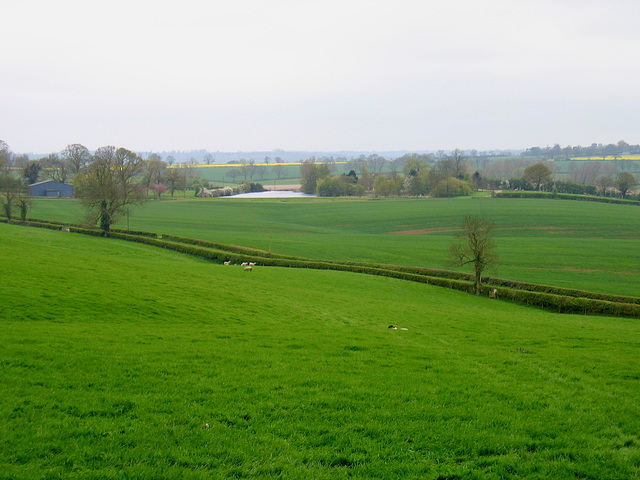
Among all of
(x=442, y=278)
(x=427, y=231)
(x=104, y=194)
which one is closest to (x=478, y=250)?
(x=442, y=278)

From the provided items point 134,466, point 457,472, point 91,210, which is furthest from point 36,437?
point 91,210

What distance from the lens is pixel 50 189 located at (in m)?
120

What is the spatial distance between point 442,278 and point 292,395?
1270 inches

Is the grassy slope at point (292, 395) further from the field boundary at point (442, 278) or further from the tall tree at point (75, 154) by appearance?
the tall tree at point (75, 154)

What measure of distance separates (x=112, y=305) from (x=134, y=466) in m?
13.3

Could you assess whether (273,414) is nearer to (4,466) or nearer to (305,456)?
(305,456)

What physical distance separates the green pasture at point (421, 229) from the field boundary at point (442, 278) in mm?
4973

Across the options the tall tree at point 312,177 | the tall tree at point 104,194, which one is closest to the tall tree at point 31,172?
the tall tree at point 104,194

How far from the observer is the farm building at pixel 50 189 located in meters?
118

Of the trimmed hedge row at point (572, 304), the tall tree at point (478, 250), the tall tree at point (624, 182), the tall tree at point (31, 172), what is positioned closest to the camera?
the trimmed hedge row at point (572, 304)

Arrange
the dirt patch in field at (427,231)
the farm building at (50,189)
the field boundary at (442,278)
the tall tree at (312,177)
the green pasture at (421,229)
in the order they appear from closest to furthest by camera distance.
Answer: the field boundary at (442,278)
the green pasture at (421,229)
the dirt patch in field at (427,231)
the farm building at (50,189)
the tall tree at (312,177)

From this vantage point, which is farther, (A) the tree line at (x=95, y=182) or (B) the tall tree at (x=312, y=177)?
(B) the tall tree at (x=312, y=177)

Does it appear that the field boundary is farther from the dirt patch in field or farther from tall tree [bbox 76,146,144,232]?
the dirt patch in field

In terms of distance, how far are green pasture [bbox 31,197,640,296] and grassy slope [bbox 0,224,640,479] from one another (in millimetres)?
30676
